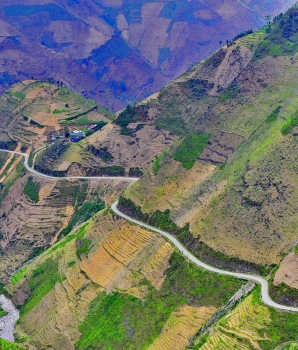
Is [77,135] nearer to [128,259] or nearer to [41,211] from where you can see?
[41,211]

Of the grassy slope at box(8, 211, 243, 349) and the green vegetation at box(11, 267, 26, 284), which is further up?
the grassy slope at box(8, 211, 243, 349)

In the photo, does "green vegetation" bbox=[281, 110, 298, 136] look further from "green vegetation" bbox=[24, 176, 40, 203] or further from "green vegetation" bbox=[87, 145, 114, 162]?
"green vegetation" bbox=[24, 176, 40, 203]

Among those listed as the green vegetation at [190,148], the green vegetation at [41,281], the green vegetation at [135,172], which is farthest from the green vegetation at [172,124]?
the green vegetation at [41,281]

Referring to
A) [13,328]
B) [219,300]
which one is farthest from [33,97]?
[219,300]

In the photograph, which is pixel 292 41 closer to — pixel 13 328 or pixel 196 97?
pixel 196 97

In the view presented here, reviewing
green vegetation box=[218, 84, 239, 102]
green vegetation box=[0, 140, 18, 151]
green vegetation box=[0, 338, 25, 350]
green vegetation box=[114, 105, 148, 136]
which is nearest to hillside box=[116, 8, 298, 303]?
green vegetation box=[218, 84, 239, 102]

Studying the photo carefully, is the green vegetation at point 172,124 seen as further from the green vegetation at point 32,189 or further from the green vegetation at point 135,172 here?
the green vegetation at point 32,189
